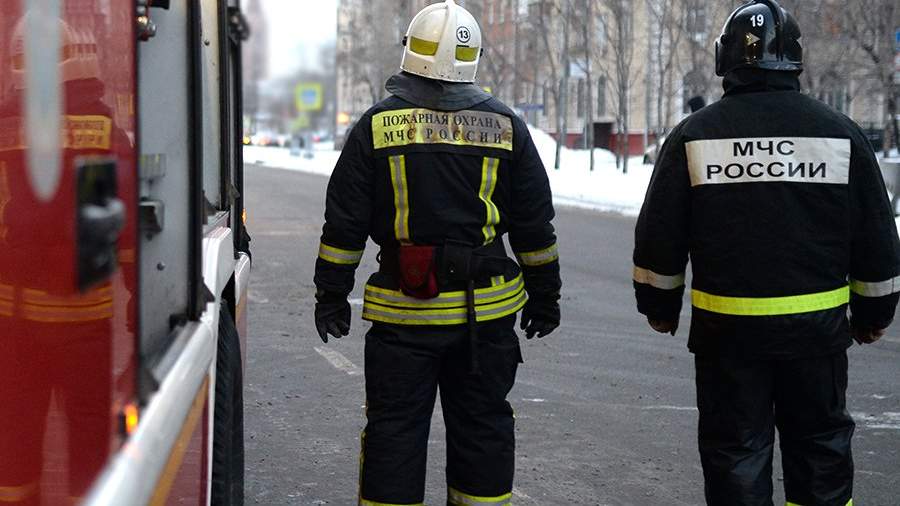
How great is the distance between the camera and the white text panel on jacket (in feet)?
11.6

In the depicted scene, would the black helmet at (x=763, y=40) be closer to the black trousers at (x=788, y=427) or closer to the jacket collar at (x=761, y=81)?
the jacket collar at (x=761, y=81)

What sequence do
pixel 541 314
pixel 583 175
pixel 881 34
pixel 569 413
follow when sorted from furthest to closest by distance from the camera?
pixel 583 175 → pixel 881 34 → pixel 569 413 → pixel 541 314

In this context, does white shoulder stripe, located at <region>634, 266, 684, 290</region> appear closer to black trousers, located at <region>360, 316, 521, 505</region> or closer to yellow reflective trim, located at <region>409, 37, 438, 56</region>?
black trousers, located at <region>360, 316, 521, 505</region>

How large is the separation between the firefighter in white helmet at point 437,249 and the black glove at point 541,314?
23 centimetres

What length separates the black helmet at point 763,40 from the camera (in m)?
3.61

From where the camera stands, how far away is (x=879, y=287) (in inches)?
146

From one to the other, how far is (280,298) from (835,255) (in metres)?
7.57

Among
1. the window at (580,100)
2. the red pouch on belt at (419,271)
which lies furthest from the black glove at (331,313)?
the window at (580,100)

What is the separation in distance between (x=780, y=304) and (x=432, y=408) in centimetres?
107

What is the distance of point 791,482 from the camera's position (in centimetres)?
370

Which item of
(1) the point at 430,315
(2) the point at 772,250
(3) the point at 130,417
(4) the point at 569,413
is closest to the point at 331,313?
(1) the point at 430,315

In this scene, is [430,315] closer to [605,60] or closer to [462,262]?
[462,262]

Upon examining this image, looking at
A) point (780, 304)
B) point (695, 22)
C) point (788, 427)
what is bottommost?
point (788, 427)

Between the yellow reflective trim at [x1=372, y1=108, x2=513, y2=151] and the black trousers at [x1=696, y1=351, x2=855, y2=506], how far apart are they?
98cm
